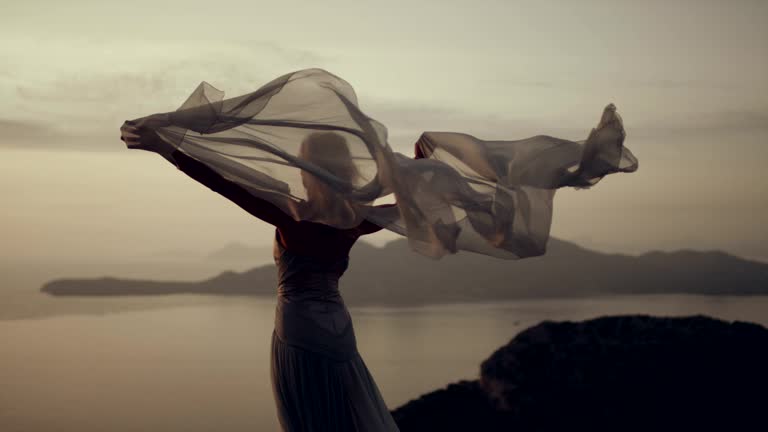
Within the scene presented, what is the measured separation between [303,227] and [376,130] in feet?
1.29

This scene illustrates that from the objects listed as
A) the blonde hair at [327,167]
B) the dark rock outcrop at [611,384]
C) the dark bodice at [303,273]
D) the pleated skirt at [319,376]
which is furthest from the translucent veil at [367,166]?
the dark rock outcrop at [611,384]

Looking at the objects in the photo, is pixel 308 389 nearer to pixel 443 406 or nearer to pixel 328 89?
pixel 328 89

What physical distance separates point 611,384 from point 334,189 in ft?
13.4

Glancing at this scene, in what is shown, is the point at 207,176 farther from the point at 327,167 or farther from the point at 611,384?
the point at 611,384

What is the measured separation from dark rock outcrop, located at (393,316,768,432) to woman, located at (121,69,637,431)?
333cm

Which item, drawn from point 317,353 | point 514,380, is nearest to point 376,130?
point 317,353

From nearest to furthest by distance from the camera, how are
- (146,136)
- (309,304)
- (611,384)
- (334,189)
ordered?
(146,136) → (334,189) → (309,304) → (611,384)

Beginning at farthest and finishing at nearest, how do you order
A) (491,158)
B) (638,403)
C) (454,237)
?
(638,403) < (491,158) < (454,237)

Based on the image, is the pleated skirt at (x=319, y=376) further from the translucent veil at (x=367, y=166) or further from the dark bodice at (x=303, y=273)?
the translucent veil at (x=367, y=166)

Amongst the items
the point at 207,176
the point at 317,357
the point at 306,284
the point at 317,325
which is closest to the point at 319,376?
the point at 317,357

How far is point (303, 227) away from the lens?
3.14 metres

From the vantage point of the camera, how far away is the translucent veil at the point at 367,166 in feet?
10.1

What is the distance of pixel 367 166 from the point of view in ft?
10.3

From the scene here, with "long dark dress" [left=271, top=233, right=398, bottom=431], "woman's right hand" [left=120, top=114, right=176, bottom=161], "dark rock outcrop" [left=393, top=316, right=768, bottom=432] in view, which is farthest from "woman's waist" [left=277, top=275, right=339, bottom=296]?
"dark rock outcrop" [left=393, top=316, right=768, bottom=432]
